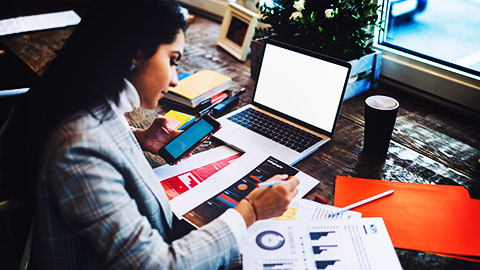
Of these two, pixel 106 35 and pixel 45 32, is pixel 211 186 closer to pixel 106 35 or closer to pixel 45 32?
pixel 106 35

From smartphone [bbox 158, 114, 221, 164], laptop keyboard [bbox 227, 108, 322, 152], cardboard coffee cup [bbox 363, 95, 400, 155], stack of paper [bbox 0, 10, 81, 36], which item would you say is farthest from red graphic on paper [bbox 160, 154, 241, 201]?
stack of paper [bbox 0, 10, 81, 36]

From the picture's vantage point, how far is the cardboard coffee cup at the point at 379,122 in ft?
3.47

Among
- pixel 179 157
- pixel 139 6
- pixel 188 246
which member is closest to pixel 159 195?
pixel 188 246

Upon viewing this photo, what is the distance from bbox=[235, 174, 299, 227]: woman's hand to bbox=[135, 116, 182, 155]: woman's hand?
1.34 feet

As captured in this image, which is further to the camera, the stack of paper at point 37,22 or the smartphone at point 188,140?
the stack of paper at point 37,22

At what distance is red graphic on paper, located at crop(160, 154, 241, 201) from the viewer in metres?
0.99

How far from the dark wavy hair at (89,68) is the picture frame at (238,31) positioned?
44.9 inches

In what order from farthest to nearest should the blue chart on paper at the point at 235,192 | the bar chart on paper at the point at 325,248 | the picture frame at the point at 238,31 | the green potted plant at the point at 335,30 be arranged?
the picture frame at the point at 238,31, the green potted plant at the point at 335,30, the blue chart on paper at the point at 235,192, the bar chart on paper at the point at 325,248

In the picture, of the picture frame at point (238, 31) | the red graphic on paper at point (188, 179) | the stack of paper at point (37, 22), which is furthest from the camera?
the stack of paper at point (37, 22)

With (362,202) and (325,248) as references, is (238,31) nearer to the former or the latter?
(362,202)

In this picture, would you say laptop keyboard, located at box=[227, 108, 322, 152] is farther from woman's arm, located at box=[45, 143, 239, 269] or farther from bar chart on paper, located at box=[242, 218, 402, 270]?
woman's arm, located at box=[45, 143, 239, 269]

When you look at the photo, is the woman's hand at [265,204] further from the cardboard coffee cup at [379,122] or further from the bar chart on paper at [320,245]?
the cardboard coffee cup at [379,122]

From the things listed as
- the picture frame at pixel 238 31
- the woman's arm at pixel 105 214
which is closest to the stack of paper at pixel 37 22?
the picture frame at pixel 238 31

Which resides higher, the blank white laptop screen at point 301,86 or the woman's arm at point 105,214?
the blank white laptop screen at point 301,86
